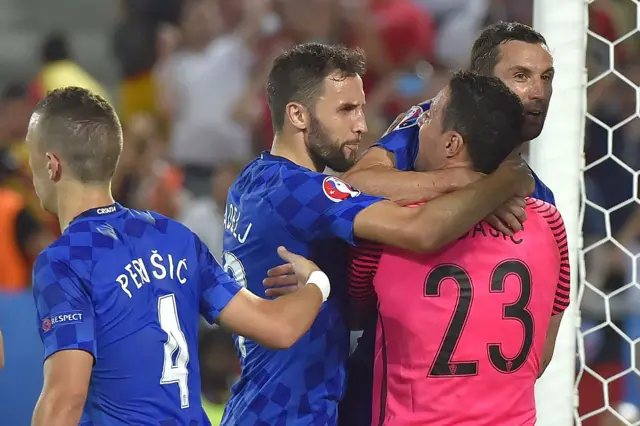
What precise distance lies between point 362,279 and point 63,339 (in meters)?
0.75

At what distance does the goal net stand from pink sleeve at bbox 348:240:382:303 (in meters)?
0.89

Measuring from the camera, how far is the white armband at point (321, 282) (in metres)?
2.38

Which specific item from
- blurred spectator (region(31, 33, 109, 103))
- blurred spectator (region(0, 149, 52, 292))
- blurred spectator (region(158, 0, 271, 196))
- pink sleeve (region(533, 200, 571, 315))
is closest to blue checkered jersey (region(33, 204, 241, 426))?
pink sleeve (region(533, 200, 571, 315))

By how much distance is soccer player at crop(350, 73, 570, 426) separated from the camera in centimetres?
235

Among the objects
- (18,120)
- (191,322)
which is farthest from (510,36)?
(18,120)

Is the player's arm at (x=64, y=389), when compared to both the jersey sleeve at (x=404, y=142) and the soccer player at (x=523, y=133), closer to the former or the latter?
the soccer player at (x=523, y=133)

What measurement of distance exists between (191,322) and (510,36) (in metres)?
1.21

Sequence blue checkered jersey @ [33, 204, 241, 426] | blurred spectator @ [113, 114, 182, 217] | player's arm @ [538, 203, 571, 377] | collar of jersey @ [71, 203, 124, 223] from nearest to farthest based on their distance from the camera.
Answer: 1. blue checkered jersey @ [33, 204, 241, 426]
2. collar of jersey @ [71, 203, 124, 223]
3. player's arm @ [538, 203, 571, 377]
4. blurred spectator @ [113, 114, 182, 217]

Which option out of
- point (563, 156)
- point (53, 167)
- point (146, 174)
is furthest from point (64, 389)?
point (146, 174)

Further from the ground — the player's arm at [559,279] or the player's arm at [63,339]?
the player's arm at [63,339]

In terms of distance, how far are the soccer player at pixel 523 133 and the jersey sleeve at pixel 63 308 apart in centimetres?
77

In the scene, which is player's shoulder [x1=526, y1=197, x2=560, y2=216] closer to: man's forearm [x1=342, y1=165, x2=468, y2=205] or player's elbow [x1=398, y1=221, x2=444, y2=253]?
man's forearm [x1=342, y1=165, x2=468, y2=205]

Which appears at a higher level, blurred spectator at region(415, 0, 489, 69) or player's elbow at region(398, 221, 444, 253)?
blurred spectator at region(415, 0, 489, 69)

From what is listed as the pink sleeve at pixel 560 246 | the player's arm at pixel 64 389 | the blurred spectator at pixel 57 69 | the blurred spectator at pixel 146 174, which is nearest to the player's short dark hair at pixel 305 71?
the pink sleeve at pixel 560 246
